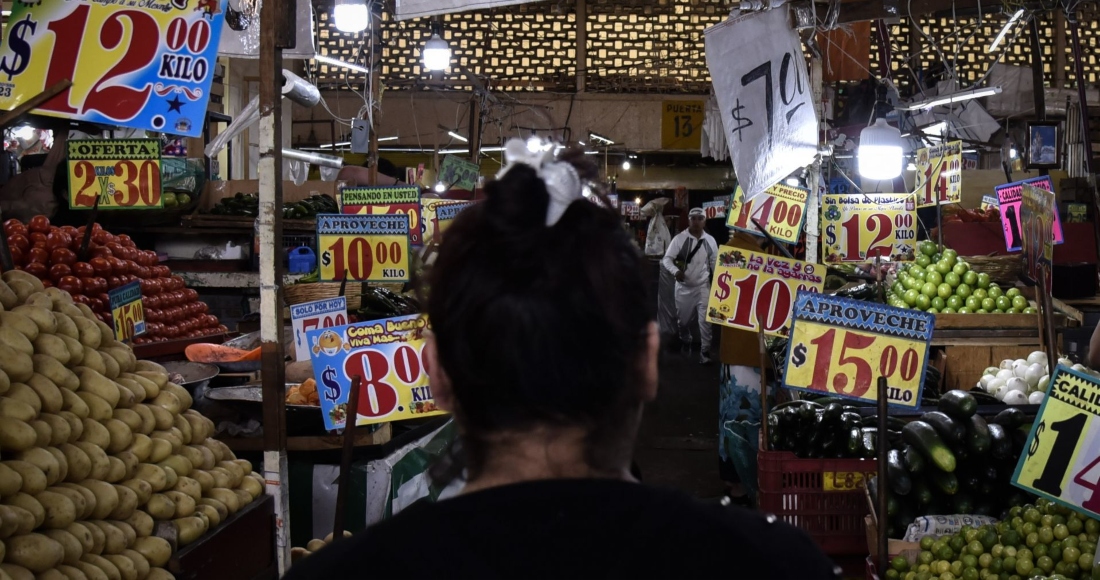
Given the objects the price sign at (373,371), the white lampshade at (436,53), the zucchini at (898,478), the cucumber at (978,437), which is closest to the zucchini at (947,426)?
the cucumber at (978,437)

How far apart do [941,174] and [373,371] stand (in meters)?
7.59

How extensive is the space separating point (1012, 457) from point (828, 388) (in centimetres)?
100

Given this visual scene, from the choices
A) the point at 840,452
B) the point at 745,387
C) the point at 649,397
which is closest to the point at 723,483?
the point at 745,387

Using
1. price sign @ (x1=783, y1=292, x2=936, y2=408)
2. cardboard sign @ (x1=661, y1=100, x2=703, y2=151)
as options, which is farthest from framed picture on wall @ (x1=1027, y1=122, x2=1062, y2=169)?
cardboard sign @ (x1=661, y1=100, x2=703, y2=151)

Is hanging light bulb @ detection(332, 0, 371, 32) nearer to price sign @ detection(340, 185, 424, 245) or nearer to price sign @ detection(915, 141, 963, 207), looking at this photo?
price sign @ detection(340, 185, 424, 245)

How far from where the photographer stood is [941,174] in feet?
32.1

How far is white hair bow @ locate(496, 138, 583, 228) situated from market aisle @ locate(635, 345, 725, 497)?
4751 mm

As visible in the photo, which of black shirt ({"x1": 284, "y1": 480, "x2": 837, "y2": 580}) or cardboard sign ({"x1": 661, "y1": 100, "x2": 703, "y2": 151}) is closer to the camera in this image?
black shirt ({"x1": 284, "y1": 480, "x2": 837, "y2": 580})

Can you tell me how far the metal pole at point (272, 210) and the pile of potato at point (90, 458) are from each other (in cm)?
36

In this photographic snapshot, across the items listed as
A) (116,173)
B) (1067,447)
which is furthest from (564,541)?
(116,173)

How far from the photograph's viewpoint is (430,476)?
125 centimetres

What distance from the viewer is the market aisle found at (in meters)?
7.78

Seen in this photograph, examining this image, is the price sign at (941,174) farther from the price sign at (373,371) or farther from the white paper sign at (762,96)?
the price sign at (373,371)

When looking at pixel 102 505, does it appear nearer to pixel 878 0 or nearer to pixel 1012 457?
pixel 1012 457
